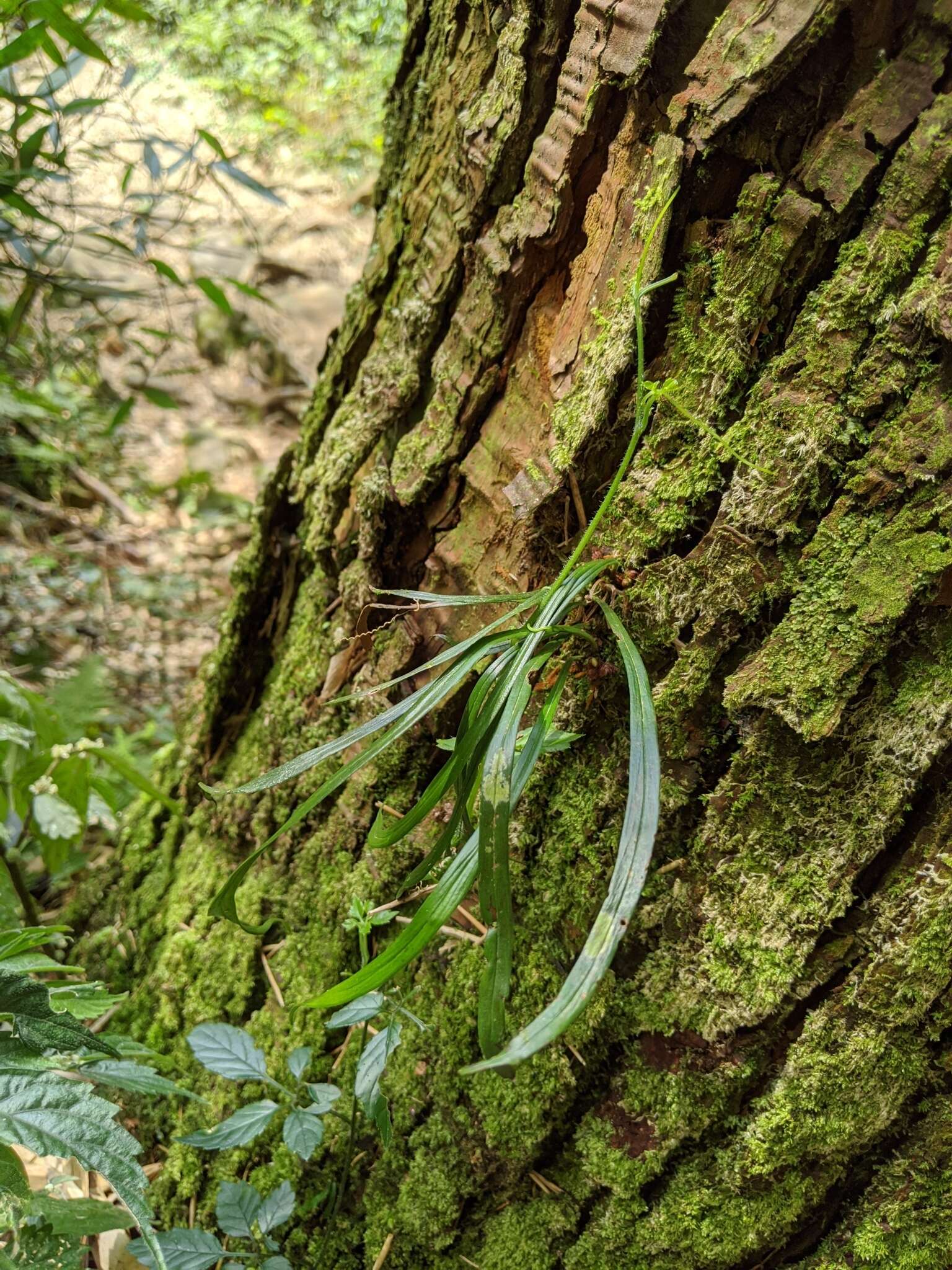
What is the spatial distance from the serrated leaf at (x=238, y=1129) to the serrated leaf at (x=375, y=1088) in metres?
0.15

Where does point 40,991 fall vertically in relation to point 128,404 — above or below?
below

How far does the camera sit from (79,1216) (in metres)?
0.98

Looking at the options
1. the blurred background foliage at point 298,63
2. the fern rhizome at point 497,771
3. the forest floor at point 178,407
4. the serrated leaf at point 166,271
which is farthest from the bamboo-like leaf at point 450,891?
the blurred background foliage at point 298,63

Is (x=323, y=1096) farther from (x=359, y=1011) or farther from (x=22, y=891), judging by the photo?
(x=22, y=891)

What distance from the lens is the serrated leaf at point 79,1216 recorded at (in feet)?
3.14

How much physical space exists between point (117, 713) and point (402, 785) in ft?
6.13

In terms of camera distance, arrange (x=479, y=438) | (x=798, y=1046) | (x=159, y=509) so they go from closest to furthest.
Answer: (x=798, y=1046) < (x=479, y=438) < (x=159, y=509)

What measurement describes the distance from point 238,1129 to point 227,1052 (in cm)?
10

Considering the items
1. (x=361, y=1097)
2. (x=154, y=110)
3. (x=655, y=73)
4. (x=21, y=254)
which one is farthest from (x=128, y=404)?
(x=154, y=110)

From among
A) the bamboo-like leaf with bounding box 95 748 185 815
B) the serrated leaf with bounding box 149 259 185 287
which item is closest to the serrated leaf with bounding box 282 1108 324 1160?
the bamboo-like leaf with bounding box 95 748 185 815

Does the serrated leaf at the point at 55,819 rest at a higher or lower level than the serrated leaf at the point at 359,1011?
lower

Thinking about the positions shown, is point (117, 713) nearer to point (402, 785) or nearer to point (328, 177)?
point (402, 785)

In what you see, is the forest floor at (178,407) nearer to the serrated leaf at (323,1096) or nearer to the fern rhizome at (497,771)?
the fern rhizome at (497,771)

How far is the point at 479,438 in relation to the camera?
1.16 meters
